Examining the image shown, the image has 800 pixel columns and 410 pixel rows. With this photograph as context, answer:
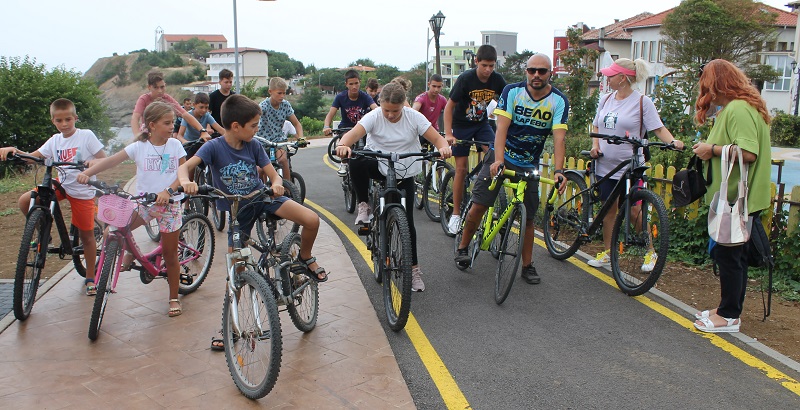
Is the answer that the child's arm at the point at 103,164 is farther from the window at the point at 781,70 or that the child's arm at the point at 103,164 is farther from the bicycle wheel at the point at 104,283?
the window at the point at 781,70

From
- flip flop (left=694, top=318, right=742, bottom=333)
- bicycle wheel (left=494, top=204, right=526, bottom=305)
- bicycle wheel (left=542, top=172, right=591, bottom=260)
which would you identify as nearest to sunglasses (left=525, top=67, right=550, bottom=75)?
bicycle wheel (left=494, top=204, right=526, bottom=305)

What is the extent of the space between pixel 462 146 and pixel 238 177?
3.68 metres

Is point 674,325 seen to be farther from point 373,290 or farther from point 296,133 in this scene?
point 296,133

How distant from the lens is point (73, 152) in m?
5.82

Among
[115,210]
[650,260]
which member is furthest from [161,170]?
[650,260]

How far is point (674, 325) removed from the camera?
16.9ft

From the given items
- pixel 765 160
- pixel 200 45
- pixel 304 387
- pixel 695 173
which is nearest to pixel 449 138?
pixel 695 173

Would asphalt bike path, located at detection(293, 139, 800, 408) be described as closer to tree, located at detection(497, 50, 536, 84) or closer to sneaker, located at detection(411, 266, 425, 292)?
sneaker, located at detection(411, 266, 425, 292)

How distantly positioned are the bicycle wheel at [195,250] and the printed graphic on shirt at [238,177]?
155 cm

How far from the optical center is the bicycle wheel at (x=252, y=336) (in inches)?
149

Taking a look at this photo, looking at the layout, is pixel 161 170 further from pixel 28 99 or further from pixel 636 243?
pixel 28 99

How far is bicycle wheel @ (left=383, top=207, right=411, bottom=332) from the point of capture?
481cm

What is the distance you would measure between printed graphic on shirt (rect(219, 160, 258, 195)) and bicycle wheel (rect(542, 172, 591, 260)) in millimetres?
3437

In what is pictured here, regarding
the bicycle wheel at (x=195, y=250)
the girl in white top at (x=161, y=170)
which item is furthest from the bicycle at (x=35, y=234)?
the bicycle wheel at (x=195, y=250)
